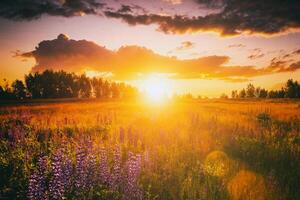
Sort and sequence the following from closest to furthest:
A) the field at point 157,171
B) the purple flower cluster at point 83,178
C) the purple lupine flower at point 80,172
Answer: the purple flower cluster at point 83,178 < the purple lupine flower at point 80,172 < the field at point 157,171

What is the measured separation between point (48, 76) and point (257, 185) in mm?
87185

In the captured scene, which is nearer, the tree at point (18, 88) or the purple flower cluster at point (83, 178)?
the purple flower cluster at point (83, 178)

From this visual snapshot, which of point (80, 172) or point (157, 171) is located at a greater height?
point (80, 172)

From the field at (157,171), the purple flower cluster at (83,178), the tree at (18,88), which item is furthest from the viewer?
the tree at (18,88)

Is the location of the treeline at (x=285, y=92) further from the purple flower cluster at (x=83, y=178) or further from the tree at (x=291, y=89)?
the purple flower cluster at (x=83, y=178)

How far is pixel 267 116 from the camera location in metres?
19.2

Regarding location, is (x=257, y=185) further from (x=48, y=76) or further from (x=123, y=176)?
(x=48, y=76)

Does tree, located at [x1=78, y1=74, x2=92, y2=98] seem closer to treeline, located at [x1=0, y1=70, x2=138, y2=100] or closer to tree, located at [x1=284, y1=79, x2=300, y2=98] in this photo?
treeline, located at [x1=0, y1=70, x2=138, y2=100]

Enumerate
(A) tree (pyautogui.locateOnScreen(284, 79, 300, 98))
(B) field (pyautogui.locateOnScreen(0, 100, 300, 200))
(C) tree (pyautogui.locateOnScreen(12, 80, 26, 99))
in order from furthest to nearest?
(A) tree (pyautogui.locateOnScreen(284, 79, 300, 98)) < (C) tree (pyautogui.locateOnScreen(12, 80, 26, 99)) < (B) field (pyautogui.locateOnScreen(0, 100, 300, 200))

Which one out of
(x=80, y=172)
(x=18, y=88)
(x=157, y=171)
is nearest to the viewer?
(x=80, y=172)

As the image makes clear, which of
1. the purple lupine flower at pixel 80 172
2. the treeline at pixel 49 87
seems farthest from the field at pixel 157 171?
the treeline at pixel 49 87

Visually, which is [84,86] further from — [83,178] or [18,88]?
[83,178]

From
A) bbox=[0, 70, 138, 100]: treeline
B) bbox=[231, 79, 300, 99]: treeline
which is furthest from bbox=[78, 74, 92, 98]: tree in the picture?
bbox=[231, 79, 300, 99]: treeline

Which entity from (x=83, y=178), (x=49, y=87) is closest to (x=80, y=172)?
(x=83, y=178)
